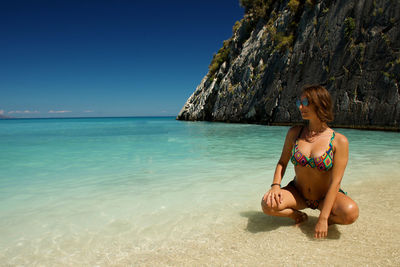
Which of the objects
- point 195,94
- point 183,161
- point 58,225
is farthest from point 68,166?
point 195,94

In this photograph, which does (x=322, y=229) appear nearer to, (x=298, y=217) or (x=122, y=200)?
(x=298, y=217)

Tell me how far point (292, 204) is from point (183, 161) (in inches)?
222

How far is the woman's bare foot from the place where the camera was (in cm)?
296

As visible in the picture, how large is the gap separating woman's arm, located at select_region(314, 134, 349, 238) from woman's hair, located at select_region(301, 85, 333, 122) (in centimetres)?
27

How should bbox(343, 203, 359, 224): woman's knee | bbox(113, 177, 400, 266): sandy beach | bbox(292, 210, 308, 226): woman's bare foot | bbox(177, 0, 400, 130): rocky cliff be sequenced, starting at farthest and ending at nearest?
bbox(177, 0, 400, 130): rocky cliff
bbox(292, 210, 308, 226): woman's bare foot
bbox(343, 203, 359, 224): woman's knee
bbox(113, 177, 400, 266): sandy beach

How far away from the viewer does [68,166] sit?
26.0ft

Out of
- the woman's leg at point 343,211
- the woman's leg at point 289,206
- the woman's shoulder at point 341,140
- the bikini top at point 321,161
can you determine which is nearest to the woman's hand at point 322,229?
the woman's leg at point 343,211

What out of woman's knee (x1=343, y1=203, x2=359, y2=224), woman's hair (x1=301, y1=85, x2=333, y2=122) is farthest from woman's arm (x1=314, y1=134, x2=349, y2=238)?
woman's hair (x1=301, y1=85, x2=333, y2=122)

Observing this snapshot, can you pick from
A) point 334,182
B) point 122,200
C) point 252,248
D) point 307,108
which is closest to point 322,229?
point 334,182

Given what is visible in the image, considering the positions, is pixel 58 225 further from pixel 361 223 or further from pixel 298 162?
pixel 361 223

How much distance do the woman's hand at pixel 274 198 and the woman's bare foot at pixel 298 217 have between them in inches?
14.7

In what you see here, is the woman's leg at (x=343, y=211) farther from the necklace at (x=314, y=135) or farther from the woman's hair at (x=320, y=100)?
the woman's hair at (x=320, y=100)

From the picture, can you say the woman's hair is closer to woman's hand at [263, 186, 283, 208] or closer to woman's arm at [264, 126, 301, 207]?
woman's arm at [264, 126, 301, 207]

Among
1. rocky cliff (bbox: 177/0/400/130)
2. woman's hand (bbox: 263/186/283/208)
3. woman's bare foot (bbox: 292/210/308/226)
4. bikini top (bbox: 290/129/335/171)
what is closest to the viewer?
bikini top (bbox: 290/129/335/171)
